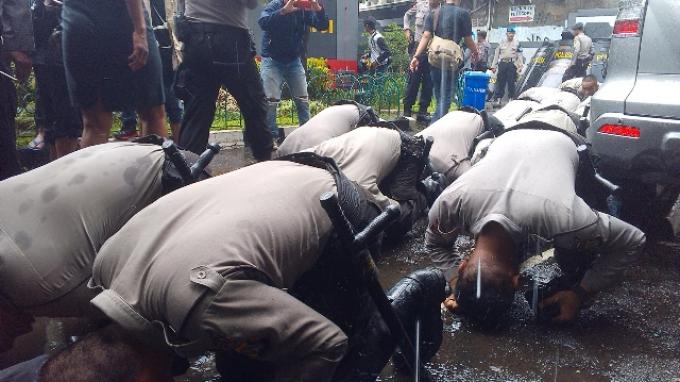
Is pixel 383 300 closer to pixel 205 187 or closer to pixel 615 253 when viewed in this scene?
pixel 205 187

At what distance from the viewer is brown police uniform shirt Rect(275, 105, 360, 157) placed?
12.8ft

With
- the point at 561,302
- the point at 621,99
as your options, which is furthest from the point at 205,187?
the point at 621,99

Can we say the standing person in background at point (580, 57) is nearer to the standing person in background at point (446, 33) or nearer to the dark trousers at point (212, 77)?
the standing person in background at point (446, 33)

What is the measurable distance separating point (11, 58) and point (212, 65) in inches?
50.5

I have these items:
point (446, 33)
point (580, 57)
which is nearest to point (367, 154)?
point (446, 33)

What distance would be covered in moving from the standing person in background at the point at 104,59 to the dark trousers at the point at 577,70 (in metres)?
8.36

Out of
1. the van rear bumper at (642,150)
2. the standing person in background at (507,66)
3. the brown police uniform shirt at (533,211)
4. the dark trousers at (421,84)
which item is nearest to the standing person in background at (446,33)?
the dark trousers at (421,84)

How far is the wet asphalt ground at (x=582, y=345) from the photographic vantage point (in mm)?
2416

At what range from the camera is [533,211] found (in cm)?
244

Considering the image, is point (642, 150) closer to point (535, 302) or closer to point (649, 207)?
point (649, 207)

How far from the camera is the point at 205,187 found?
1.92m

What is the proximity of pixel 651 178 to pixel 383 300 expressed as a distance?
2.10 meters

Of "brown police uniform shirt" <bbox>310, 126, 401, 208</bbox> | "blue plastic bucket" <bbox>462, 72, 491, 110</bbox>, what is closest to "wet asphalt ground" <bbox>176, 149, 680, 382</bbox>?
"brown police uniform shirt" <bbox>310, 126, 401, 208</bbox>

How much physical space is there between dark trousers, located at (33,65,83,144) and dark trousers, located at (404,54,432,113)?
4.73 m
